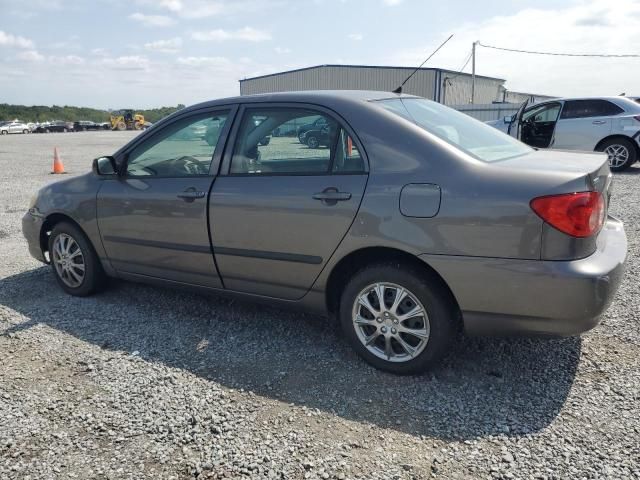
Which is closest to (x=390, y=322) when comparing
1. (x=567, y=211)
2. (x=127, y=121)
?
(x=567, y=211)

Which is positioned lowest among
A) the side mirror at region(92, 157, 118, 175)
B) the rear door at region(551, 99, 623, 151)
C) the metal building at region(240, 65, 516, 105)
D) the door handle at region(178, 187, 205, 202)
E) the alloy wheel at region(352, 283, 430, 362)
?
the alloy wheel at region(352, 283, 430, 362)

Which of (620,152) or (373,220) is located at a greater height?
(620,152)

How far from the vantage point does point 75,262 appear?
4.41 metres

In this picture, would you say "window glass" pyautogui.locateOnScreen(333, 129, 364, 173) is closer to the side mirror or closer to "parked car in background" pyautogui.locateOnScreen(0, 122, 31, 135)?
the side mirror

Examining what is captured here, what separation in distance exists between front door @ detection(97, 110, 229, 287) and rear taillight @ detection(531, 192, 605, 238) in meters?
2.12

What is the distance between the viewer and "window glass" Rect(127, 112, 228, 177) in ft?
12.0

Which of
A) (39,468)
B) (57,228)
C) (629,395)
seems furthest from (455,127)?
(57,228)

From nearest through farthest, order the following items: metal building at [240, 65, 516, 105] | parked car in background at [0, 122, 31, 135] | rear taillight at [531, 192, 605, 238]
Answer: rear taillight at [531, 192, 605, 238] < metal building at [240, 65, 516, 105] < parked car in background at [0, 122, 31, 135]

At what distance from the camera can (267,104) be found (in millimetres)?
3506

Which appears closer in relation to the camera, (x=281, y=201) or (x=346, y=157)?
(x=346, y=157)

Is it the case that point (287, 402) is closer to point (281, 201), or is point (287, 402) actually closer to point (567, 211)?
point (281, 201)

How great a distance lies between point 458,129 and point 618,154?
9.11 metres

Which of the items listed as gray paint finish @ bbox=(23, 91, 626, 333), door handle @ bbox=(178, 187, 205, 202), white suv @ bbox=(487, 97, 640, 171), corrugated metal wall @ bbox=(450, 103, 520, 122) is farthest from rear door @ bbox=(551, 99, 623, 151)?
corrugated metal wall @ bbox=(450, 103, 520, 122)

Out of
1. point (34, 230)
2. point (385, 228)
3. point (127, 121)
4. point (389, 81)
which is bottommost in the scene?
point (34, 230)
